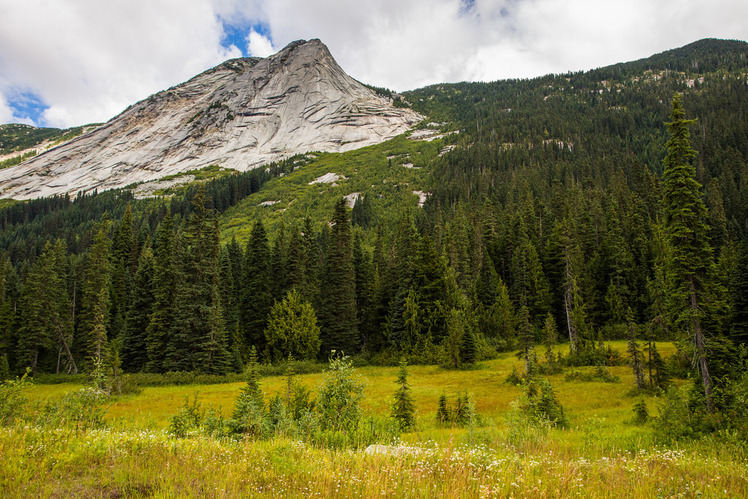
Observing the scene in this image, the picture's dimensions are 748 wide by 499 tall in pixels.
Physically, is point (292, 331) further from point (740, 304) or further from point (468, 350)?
point (740, 304)

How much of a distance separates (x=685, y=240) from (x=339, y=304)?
135ft

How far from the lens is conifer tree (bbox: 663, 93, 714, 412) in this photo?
58.8 ft

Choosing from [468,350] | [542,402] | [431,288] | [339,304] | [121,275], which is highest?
[121,275]

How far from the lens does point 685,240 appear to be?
18641 mm

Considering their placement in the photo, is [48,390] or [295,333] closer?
[48,390]

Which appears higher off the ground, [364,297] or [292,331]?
[364,297]

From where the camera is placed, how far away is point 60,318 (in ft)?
178

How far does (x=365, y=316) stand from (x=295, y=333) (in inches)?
632

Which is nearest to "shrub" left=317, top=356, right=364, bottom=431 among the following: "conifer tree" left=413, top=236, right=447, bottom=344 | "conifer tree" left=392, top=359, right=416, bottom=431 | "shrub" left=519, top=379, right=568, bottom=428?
"conifer tree" left=392, top=359, right=416, bottom=431

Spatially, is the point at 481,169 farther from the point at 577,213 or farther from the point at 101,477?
the point at 101,477

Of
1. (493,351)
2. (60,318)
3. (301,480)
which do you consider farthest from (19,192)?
(301,480)

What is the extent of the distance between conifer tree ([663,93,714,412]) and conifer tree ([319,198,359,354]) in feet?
130

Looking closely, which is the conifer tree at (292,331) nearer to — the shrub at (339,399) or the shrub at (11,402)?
the shrub at (339,399)

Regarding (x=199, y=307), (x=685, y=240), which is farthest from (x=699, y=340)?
(x=199, y=307)
